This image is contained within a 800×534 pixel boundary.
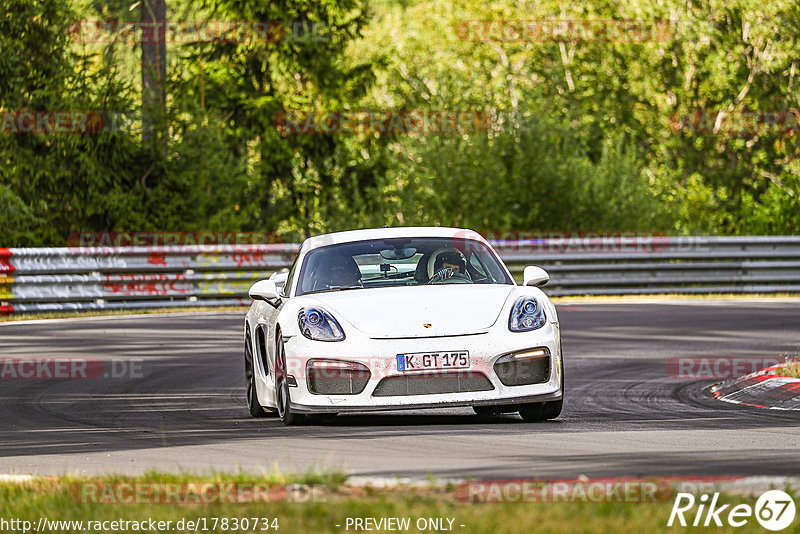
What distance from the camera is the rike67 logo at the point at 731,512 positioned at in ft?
17.2

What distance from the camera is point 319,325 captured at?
956 centimetres

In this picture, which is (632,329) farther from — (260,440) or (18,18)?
(18,18)

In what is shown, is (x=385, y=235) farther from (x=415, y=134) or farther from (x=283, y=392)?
(x=415, y=134)

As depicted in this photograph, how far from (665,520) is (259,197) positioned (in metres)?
28.5

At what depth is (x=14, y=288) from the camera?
73.0 ft

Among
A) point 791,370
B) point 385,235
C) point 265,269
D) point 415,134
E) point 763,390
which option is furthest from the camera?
point 415,134

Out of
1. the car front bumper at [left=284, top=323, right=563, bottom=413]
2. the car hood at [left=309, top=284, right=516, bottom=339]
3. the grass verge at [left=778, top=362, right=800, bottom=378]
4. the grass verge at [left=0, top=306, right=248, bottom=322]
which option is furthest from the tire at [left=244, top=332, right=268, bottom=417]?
the grass verge at [left=0, top=306, right=248, bottom=322]

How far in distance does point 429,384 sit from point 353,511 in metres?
3.69

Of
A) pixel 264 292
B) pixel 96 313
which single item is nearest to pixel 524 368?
pixel 264 292

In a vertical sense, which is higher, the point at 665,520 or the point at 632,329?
the point at 665,520

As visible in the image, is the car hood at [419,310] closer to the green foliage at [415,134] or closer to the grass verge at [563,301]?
the grass verge at [563,301]

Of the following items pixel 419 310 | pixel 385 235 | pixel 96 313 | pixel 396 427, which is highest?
pixel 385 235

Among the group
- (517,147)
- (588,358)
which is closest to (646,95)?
(517,147)

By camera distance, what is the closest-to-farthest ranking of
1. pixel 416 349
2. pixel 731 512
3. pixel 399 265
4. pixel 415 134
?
pixel 731 512, pixel 416 349, pixel 399 265, pixel 415 134
